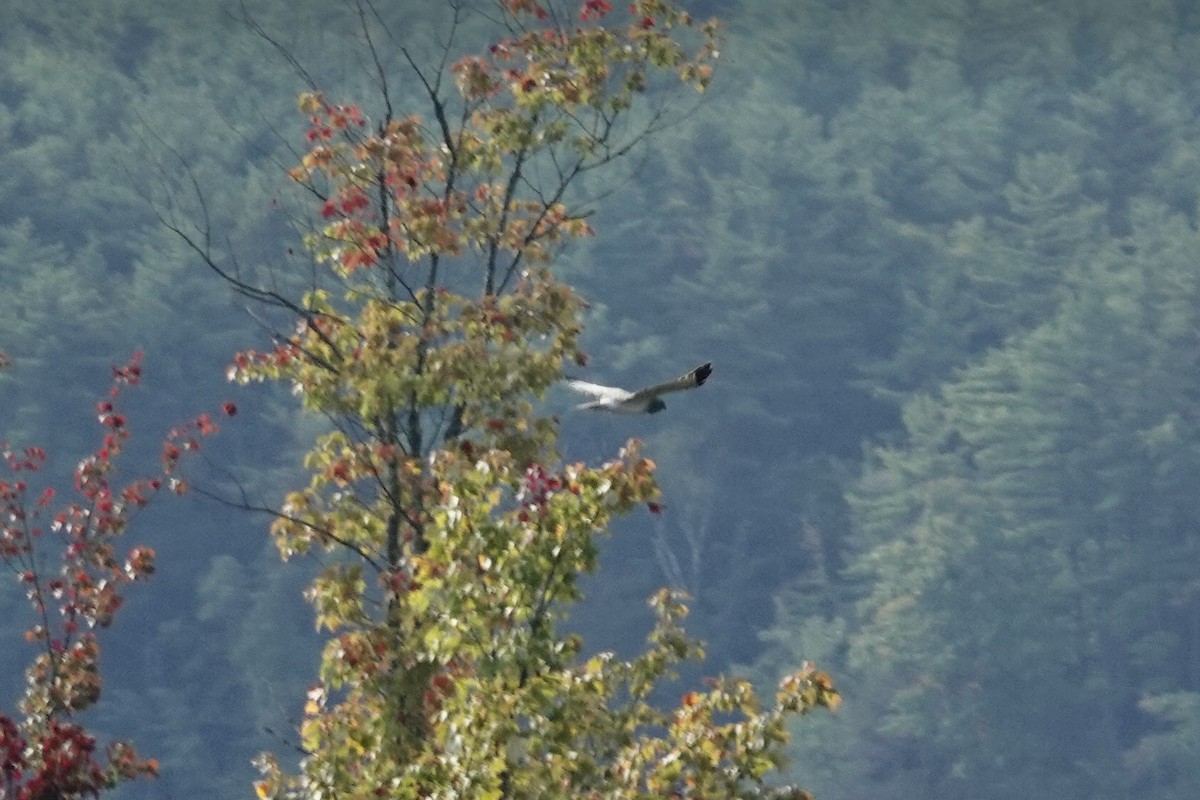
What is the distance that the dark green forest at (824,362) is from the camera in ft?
215

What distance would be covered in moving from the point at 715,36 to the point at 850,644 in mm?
56905


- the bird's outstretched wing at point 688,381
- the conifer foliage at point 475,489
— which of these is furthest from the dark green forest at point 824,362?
the bird's outstretched wing at point 688,381

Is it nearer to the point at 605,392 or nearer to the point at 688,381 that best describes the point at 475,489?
the point at 605,392

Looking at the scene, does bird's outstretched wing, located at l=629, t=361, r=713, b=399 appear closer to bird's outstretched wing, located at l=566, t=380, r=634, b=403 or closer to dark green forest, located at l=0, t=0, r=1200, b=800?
bird's outstretched wing, located at l=566, t=380, r=634, b=403

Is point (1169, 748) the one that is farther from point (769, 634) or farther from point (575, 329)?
point (575, 329)

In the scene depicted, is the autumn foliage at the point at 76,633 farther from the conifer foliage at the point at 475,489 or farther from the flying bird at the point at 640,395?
the flying bird at the point at 640,395

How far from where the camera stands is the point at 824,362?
82.2 meters

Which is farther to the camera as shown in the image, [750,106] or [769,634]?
[750,106]

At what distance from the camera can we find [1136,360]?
7775 centimetres

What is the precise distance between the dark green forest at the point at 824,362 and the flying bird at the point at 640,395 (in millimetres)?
44555

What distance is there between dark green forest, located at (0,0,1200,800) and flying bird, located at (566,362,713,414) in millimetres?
44555

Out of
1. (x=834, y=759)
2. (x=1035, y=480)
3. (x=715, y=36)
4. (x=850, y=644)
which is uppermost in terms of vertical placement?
(x=1035, y=480)

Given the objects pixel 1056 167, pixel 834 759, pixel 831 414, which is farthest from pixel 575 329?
pixel 1056 167

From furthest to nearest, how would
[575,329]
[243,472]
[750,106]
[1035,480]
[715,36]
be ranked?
[750,106], [1035,480], [243,472], [715,36], [575,329]
